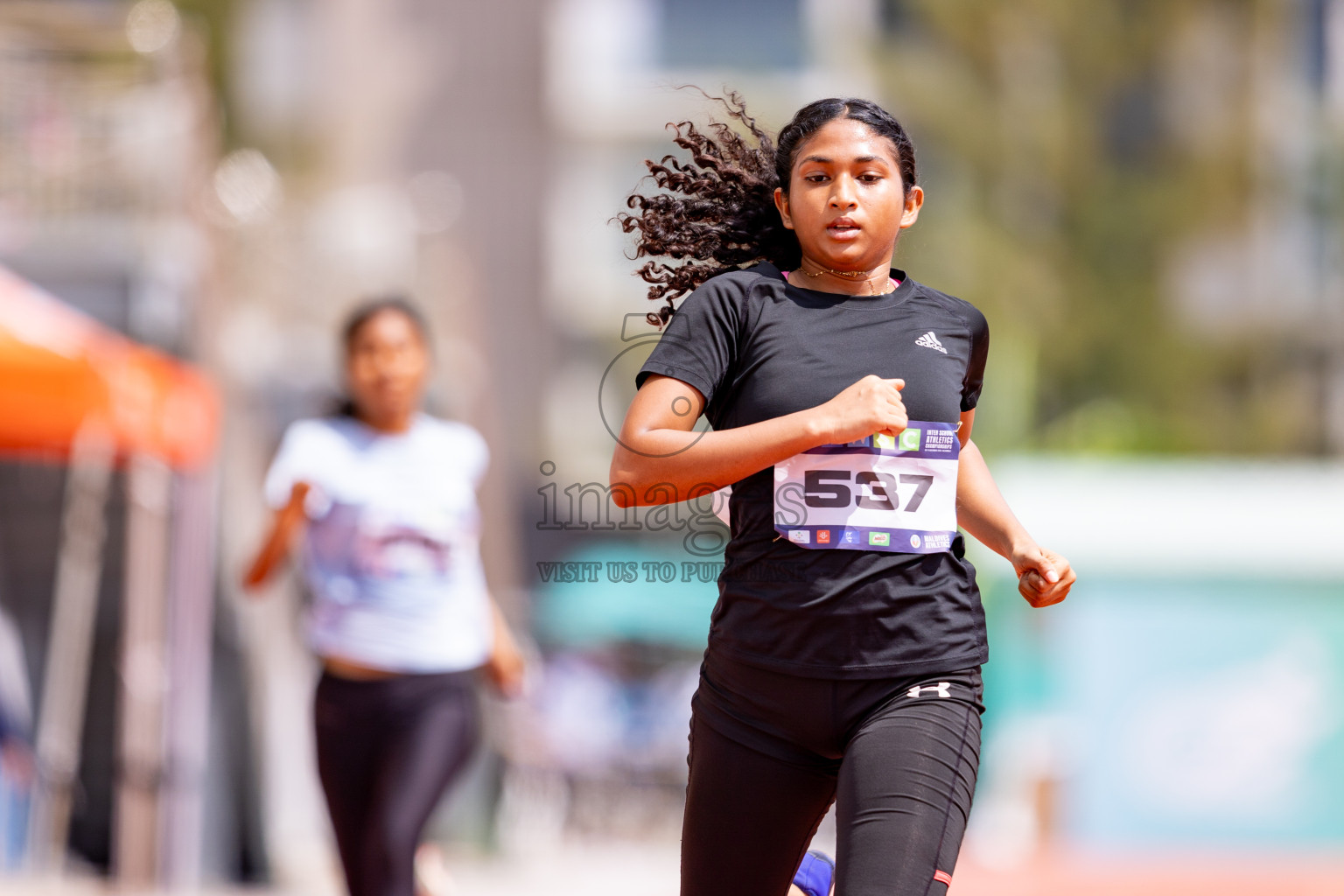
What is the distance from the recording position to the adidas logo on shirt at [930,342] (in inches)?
109

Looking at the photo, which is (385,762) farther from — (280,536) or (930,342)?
(930,342)

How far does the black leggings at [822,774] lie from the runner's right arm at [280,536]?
2162mm

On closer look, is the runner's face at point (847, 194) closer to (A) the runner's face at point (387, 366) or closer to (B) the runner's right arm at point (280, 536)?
(A) the runner's face at point (387, 366)

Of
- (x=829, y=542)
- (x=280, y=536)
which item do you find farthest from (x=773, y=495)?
(x=280, y=536)

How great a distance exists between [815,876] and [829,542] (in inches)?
30.8

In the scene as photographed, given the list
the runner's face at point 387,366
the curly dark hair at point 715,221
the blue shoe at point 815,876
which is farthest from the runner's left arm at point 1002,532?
the runner's face at point 387,366

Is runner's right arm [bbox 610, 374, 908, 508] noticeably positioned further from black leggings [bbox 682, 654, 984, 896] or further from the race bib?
black leggings [bbox 682, 654, 984, 896]

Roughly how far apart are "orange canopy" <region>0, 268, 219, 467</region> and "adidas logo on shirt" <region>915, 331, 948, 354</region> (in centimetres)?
483

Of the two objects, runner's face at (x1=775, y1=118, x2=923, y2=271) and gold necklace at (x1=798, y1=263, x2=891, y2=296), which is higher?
runner's face at (x1=775, y1=118, x2=923, y2=271)

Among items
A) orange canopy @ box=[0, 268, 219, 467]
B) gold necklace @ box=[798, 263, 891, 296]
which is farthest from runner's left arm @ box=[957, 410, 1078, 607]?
orange canopy @ box=[0, 268, 219, 467]

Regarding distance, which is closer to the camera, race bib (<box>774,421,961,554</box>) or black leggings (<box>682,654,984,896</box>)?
black leggings (<box>682,654,984,896</box>)

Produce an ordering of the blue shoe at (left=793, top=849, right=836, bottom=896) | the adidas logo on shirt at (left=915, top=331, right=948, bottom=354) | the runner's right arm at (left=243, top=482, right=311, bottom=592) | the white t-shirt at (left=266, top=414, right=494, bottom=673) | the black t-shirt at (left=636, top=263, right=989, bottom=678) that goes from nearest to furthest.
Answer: the black t-shirt at (left=636, top=263, right=989, bottom=678)
the adidas logo on shirt at (left=915, top=331, right=948, bottom=354)
the blue shoe at (left=793, top=849, right=836, bottom=896)
the white t-shirt at (left=266, top=414, right=494, bottom=673)
the runner's right arm at (left=243, top=482, right=311, bottom=592)

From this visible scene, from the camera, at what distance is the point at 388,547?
4500mm

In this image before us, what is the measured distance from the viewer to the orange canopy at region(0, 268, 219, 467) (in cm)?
647
